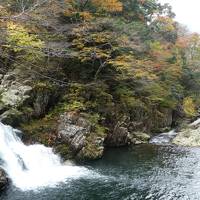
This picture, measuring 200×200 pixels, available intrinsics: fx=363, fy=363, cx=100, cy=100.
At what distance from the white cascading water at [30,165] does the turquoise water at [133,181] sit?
85cm

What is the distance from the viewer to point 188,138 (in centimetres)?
3594

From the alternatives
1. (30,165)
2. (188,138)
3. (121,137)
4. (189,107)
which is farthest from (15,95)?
(189,107)

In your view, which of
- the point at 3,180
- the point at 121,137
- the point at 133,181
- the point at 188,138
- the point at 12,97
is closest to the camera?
the point at 3,180

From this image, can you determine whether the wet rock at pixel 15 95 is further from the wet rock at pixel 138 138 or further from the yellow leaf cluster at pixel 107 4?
the yellow leaf cluster at pixel 107 4

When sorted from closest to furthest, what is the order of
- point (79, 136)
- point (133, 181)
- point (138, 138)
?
1. point (133, 181)
2. point (79, 136)
3. point (138, 138)

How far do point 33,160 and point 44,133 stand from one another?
3028 millimetres

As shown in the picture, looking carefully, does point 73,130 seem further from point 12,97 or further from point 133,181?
point 133,181

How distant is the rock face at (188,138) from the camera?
34062 mm

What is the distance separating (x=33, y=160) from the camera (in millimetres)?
22828

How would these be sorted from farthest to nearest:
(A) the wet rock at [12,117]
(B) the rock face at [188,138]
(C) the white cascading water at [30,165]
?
1. (B) the rock face at [188,138]
2. (A) the wet rock at [12,117]
3. (C) the white cascading water at [30,165]

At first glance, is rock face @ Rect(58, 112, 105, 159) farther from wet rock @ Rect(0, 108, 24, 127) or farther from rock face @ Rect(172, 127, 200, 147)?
rock face @ Rect(172, 127, 200, 147)

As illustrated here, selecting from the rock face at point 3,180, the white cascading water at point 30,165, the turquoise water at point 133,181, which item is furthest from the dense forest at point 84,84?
the rock face at point 3,180

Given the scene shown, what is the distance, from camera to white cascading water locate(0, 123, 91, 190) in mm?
20047

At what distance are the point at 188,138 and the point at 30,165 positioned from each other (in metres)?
18.9
